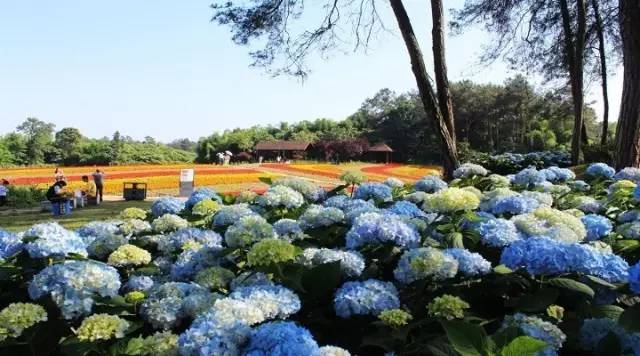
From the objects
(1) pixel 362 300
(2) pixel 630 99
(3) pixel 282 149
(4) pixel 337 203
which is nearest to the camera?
(1) pixel 362 300

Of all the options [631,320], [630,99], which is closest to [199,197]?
[631,320]

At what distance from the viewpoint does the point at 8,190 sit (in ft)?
60.2

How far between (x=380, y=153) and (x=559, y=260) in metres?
56.8

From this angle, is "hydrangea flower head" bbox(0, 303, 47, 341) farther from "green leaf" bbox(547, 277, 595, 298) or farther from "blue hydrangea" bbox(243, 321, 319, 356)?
"green leaf" bbox(547, 277, 595, 298)

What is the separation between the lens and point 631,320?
1.39 metres

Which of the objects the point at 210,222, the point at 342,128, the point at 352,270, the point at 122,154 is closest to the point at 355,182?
the point at 210,222

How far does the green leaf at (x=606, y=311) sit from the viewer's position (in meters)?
1.67

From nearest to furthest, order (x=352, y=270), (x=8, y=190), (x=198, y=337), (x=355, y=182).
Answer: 1. (x=198, y=337)
2. (x=352, y=270)
3. (x=355, y=182)
4. (x=8, y=190)

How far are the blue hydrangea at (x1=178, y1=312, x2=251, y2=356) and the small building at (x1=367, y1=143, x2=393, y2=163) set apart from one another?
2197 inches

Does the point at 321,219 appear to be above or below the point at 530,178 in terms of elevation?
below

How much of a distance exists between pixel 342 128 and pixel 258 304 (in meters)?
68.4

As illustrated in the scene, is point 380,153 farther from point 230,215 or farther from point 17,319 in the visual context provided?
point 17,319

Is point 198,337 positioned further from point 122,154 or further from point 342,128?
point 342,128

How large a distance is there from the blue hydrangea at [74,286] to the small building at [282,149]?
2181 inches
